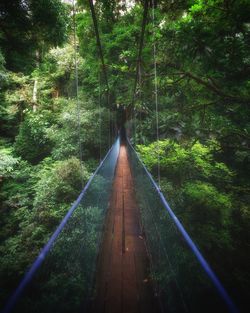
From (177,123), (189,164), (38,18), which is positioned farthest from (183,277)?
(38,18)

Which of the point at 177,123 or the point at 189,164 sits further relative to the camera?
the point at 189,164

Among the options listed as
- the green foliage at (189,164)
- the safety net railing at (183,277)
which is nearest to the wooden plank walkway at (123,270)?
the safety net railing at (183,277)

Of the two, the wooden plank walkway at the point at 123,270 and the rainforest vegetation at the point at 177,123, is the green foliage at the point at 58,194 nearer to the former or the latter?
the rainforest vegetation at the point at 177,123

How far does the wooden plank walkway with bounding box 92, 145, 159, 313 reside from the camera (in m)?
2.14

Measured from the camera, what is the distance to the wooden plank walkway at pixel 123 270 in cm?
214

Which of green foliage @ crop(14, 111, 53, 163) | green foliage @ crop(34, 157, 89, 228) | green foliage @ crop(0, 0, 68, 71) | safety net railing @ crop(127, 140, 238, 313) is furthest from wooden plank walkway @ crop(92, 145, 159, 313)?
green foliage @ crop(14, 111, 53, 163)

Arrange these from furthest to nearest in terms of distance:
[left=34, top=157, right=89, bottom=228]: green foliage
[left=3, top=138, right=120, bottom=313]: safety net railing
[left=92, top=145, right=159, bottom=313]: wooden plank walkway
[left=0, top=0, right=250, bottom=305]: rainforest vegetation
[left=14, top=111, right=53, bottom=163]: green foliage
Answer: [left=14, top=111, right=53, bottom=163]: green foliage → [left=34, top=157, right=89, bottom=228]: green foliage → [left=0, top=0, right=250, bottom=305]: rainforest vegetation → [left=92, top=145, right=159, bottom=313]: wooden plank walkway → [left=3, top=138, right=120, bottom=313]: safety net railing

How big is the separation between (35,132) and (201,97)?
759 centimetres

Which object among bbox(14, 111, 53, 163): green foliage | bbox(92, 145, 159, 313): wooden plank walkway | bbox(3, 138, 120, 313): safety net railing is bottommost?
bbox(92, 145, 159, 313): wooden plank walkway

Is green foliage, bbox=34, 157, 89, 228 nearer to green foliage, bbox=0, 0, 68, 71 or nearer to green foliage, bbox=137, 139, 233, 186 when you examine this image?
green foliage, bbox=137, 139, 233, 186

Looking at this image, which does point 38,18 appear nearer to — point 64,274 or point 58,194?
point 58,194

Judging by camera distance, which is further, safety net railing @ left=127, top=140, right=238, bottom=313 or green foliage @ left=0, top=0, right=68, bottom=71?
green foliage @ left=0, top=0, right=68, bottom=71

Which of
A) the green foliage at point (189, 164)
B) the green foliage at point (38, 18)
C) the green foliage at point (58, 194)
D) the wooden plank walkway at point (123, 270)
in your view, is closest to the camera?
the wooden plank walkway at point (123, 270)

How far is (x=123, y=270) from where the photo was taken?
8.61ft
